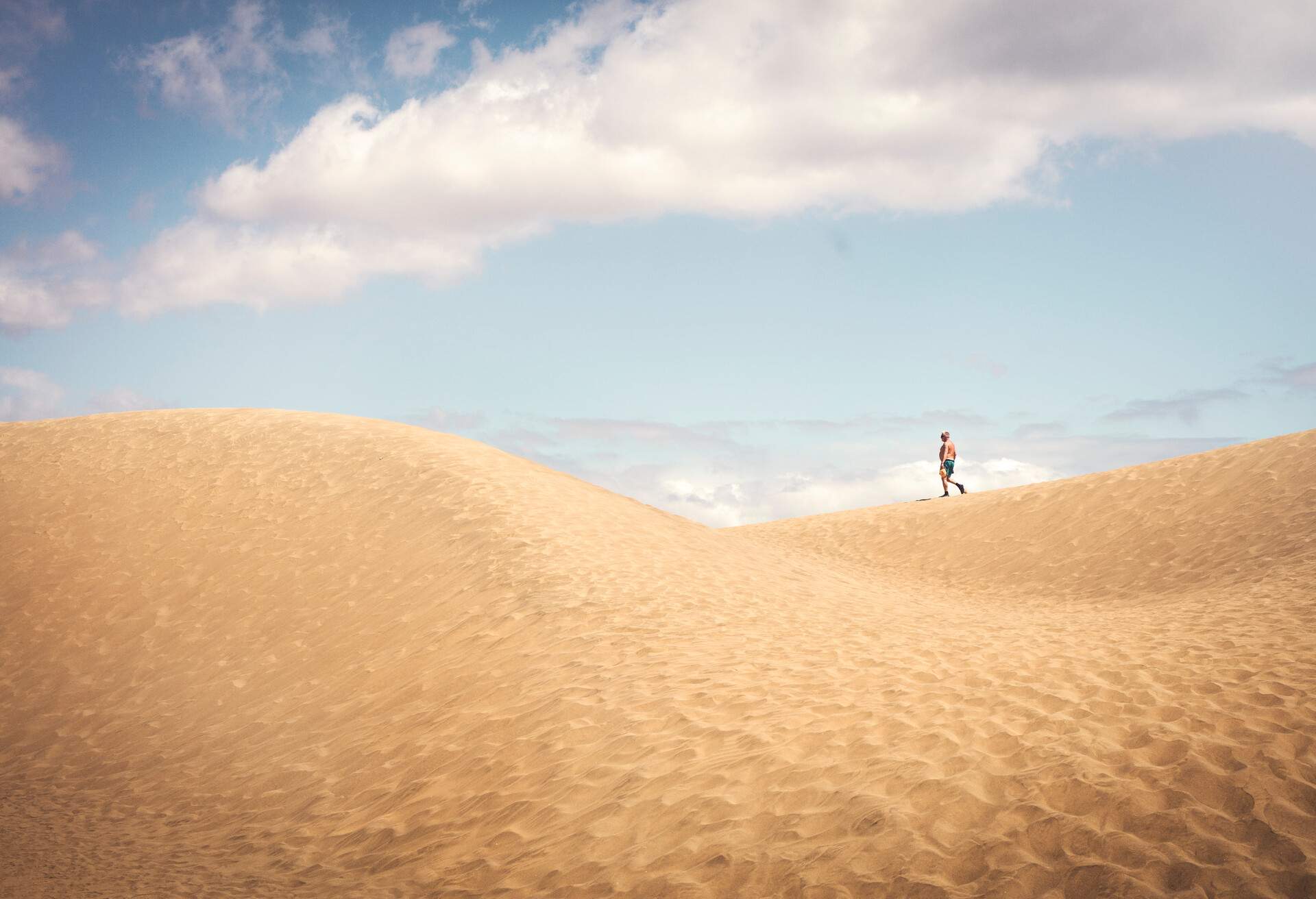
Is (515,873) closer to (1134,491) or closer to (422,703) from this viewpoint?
(422,703)

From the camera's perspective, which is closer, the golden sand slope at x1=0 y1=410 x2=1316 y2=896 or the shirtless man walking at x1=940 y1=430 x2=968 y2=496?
the golden sand slope at x1=0 y1=410 x2=1316 y2=896

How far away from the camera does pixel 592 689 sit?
10297 mm

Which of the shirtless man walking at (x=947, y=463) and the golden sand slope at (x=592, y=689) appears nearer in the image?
the golden sand slope at (x=592, y=689)

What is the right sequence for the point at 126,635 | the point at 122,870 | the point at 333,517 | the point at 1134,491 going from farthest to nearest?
1. the point at 1134,491
2. the point at 333,517
3. the point at 126,635
4. the point at 122,870

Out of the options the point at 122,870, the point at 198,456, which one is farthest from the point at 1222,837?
the point at 198,456

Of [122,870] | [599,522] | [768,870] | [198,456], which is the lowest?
[122,870]

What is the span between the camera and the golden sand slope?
670cm

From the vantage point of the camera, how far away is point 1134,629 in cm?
1279

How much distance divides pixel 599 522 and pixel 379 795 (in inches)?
365

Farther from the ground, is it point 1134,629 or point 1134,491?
point 1134,491

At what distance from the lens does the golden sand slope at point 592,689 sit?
6695 mm

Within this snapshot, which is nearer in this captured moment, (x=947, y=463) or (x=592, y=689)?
(x=592, y=689)

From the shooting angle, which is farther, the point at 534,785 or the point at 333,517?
the point at 333,517

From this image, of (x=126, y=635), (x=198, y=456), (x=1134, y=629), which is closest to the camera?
(x=1134, y=629)
